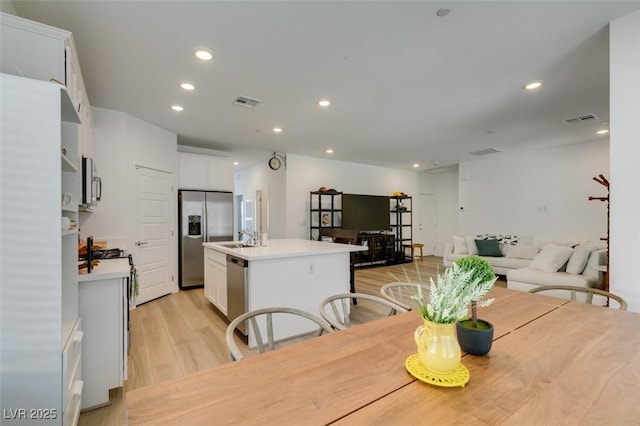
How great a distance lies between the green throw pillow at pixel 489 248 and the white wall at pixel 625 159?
438cm

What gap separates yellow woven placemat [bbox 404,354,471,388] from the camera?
0.87 meters

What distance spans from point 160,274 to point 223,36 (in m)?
3.70

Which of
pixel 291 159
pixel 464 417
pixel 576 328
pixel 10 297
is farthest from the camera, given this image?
pixel 291 159

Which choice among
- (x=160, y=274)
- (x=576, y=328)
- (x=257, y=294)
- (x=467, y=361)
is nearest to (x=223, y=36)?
(x=257, y=294)

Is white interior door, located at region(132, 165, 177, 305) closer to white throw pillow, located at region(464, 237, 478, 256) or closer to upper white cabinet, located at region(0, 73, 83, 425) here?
upper white cabinet, located at region(0, 73, 83, 425)

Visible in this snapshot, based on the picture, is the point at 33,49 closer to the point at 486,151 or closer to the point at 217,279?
the point at 217,279

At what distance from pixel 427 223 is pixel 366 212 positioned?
3063mm

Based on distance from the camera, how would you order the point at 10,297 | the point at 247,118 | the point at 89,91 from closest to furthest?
the point at 10,297
the point at 89,91
the point at 247,118

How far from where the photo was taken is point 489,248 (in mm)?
6152

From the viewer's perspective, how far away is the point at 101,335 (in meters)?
1.98

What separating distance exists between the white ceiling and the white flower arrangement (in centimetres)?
186

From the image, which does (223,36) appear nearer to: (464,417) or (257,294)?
(257,294)

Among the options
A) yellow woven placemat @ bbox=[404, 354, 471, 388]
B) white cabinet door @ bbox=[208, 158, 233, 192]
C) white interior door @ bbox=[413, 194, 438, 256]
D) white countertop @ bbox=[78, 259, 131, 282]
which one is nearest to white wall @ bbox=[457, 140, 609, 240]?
white interior door @ bbox=[413, 194, 438, 256]

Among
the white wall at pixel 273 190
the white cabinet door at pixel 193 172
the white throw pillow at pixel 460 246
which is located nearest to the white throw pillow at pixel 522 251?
the white throw pillow at pixel 460 246
